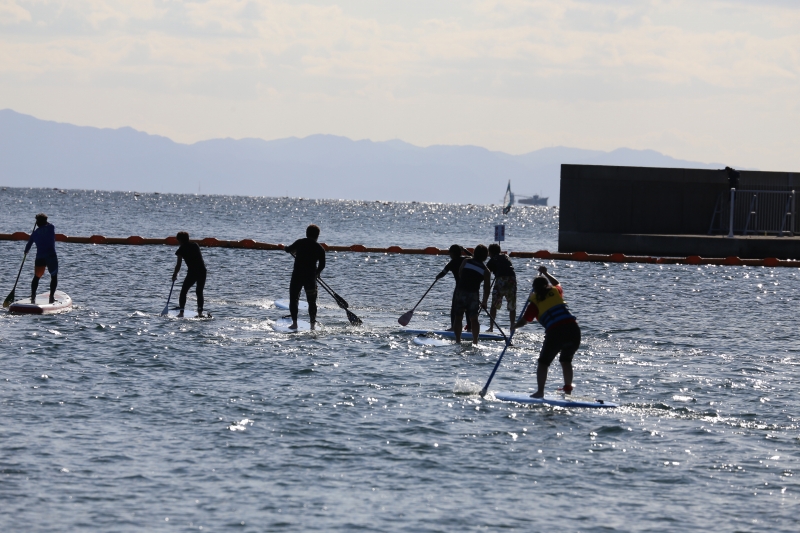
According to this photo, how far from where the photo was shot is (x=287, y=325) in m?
20.2

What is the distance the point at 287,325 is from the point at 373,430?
858 centimetres

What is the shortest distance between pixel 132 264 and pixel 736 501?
30.7 metres

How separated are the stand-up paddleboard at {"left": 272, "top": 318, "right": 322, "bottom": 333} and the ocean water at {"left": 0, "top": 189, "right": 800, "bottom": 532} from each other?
250mm

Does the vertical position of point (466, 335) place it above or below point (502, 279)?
below

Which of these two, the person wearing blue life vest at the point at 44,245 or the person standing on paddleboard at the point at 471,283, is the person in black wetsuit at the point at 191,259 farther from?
the person standing on paddleboard at the point at 471,283

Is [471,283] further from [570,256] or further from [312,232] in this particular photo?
[570,256]

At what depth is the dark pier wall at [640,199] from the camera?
142 feet

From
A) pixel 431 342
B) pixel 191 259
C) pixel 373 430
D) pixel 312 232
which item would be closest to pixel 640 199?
pixel 191 259

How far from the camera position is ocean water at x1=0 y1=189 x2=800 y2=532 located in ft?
29.9

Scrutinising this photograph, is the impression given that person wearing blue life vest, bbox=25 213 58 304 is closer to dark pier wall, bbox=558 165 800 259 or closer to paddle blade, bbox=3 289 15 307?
paddle blade, bbox=3 289 15 307

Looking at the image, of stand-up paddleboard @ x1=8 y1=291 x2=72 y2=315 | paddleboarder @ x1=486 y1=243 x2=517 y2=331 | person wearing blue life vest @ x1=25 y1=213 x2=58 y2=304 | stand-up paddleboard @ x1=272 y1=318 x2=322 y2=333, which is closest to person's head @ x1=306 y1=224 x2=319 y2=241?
stand-up paddleboard @ x1=272 y1=318 x2=322 y2=333

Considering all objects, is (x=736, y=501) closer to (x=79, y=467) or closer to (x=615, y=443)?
(x=615, y=443)

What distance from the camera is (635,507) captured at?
937 cm

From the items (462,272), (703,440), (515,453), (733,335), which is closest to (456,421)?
(515,453)
